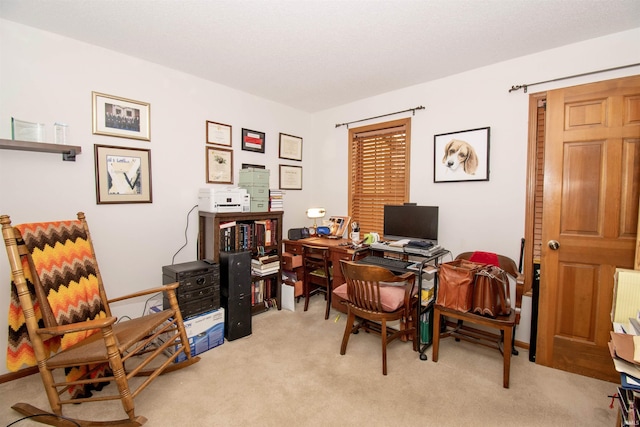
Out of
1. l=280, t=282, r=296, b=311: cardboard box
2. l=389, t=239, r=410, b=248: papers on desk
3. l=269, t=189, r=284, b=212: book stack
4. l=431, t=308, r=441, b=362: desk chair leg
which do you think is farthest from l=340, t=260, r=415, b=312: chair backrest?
l=269, t=189, r=284, b=212: book stack

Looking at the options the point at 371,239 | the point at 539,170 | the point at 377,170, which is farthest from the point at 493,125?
the point at 371,239

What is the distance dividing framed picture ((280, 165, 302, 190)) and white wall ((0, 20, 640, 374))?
14.8 inches

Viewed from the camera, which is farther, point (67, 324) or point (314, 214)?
point (314, 214)

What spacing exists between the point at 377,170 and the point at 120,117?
2784 mm

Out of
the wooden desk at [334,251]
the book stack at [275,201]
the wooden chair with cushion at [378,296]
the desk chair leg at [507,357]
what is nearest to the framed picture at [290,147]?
the book stack at [275,201]

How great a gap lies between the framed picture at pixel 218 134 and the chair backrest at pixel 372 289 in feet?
6.57

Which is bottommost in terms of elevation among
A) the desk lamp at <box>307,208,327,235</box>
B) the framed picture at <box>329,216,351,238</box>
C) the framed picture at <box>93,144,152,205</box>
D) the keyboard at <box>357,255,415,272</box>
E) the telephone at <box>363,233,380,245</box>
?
the keyboard at <box>357,255,415,272</box>

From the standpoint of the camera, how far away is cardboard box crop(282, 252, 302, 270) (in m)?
3.53

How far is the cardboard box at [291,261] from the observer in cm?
353

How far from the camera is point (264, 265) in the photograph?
10.5 ft

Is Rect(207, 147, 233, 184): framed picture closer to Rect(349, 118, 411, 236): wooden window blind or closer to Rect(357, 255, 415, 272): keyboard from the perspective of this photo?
Rect(349, 118, 411, 236): wooden window blind

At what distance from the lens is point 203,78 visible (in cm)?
312

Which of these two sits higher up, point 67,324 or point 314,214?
point 314,214

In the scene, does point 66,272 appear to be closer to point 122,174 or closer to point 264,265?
point 122,174
